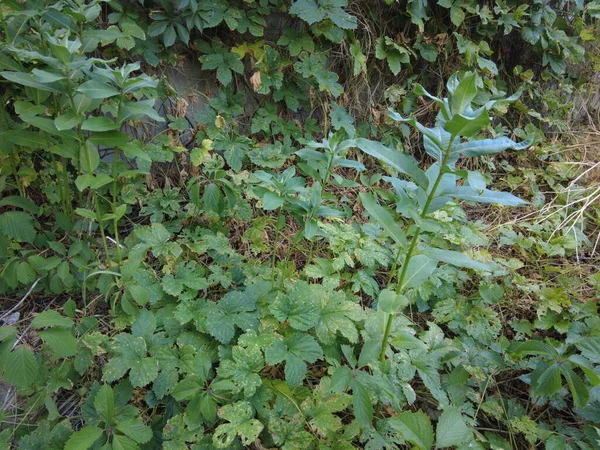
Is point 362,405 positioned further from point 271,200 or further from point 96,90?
point 96,90

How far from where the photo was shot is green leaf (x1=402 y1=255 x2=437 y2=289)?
121cm

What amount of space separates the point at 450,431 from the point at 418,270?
0.50 metres

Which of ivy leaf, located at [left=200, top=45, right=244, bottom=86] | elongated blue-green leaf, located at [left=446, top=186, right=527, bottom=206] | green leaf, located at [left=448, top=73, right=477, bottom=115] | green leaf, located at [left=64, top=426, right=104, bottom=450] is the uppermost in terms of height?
green leaf, located at [left=448, top=73, right=477, bottom=115]

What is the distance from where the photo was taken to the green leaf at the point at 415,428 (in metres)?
1.13

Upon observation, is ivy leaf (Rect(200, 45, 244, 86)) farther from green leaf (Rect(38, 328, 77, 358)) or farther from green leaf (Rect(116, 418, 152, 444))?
green leaf (Rect(116, 418, 152, 444))

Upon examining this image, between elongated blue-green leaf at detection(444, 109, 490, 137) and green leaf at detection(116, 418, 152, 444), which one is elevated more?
elongated blue-green leaf at detection(444, 109, 490, 137)

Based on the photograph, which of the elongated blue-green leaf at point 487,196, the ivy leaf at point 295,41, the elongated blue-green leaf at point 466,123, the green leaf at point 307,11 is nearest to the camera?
the elongated blue-green leaf at point 466,123

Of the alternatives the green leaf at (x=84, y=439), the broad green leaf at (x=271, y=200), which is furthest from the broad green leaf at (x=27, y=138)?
the green leaf at (x=84, y=439)

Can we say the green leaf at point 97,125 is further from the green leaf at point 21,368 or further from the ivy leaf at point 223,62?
the ivy leaf at point 223,62

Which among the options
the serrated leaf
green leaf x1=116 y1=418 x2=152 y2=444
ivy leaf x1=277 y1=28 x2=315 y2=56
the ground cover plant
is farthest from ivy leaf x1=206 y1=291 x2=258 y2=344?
ivy leaf x1=277 y1=28 x2=315 y2=56

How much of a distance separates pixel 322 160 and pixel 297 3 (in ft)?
4.02

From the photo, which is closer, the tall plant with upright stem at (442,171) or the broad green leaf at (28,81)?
the tall plant with upright stem at (442,171)

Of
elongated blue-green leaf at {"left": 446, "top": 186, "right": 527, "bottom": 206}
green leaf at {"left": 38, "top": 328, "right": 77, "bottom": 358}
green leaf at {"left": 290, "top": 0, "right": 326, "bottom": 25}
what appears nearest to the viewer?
elongated blue-green leaf at {"left": 446, "top": 186, "right": 527, "bottom": 206}

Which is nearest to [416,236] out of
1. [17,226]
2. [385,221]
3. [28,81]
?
[385,221]
